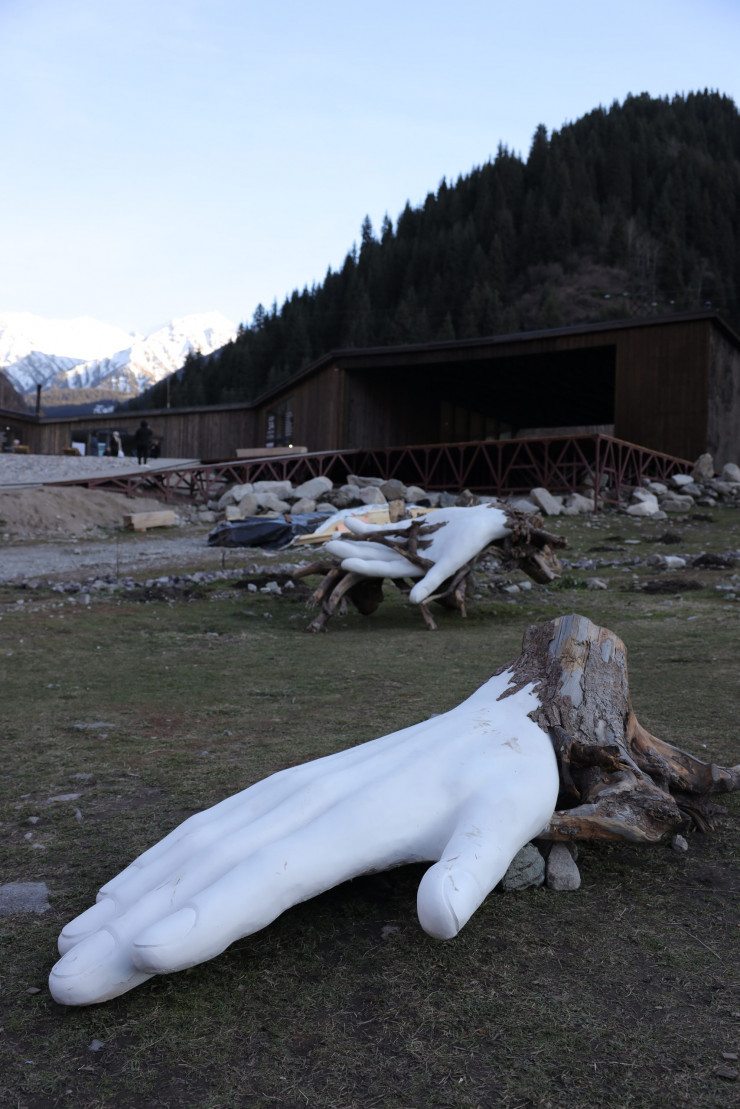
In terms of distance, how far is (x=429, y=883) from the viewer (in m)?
2.11

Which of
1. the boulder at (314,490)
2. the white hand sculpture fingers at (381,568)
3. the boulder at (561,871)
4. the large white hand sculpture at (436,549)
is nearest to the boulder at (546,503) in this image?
the boulder at (314,490)

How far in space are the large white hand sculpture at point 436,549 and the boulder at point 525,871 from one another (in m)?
5.64

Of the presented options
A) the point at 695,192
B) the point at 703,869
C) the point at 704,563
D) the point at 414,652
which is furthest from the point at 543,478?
the point at 695,192

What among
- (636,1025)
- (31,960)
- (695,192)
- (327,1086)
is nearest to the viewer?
(327,1086)

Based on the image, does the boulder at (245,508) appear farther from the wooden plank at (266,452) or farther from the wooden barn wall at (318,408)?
the wooden barn wall at (318,408)

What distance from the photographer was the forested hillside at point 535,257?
73.1 metres

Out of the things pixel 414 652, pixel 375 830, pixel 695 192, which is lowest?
pixel 414 652

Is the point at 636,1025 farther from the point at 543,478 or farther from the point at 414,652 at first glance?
the point at 543,478

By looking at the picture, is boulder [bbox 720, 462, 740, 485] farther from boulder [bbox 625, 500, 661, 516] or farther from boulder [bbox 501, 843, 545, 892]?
boulder [bbox 501, 843, 545, 892]

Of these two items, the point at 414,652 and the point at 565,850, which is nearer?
the point at 565,850

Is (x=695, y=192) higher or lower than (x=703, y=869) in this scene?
higher

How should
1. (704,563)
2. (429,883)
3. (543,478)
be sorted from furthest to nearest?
(543,478)
(704,563)
(429,883)

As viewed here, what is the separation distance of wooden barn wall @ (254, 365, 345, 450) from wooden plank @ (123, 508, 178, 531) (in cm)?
1021

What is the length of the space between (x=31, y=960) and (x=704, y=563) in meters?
11.3
